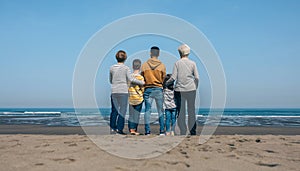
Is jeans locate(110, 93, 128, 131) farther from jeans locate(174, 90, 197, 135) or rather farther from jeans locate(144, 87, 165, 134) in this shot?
jeans locate(174, 90, 197, 135)

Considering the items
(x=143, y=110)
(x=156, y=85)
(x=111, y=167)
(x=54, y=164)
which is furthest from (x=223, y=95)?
(x=54, y=164)

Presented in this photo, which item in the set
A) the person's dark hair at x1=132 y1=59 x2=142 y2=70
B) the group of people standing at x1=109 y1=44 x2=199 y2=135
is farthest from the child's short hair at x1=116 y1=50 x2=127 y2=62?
the person's dark hair at x1=132 y1=59 x2=142 y2=70

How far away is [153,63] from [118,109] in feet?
4.26

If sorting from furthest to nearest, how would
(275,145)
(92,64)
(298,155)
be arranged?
(92,64), (275,145), (298,155)

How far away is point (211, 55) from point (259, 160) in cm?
254

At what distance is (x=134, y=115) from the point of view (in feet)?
20.6

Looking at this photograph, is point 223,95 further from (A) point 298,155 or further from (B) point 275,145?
(A) point 298,155

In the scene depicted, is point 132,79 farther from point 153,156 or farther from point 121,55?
point 153,156

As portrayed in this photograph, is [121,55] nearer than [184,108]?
No

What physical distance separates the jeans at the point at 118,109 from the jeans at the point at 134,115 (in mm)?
208

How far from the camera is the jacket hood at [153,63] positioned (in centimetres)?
611

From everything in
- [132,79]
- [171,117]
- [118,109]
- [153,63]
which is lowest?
[171,117]

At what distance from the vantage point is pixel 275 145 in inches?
170

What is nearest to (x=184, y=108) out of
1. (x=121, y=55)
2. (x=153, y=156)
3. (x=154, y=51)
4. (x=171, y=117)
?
(x=171, y=117)
